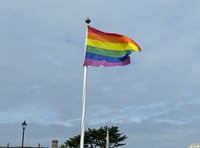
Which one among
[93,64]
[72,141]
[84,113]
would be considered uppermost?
[72,141]

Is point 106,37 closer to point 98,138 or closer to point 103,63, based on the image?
point 103,63

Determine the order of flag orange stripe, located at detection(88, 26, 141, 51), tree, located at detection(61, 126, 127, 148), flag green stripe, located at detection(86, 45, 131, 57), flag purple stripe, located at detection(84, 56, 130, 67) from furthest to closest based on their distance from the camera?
tree, located at detection(61, 126, 127, 148), flag orange stripe, located at detection(88, 26, 141, 51), flag green stripe, located at detection(86, 45, 131, 57), flag purple stripe, located at detection(84, 56, 130, 67)

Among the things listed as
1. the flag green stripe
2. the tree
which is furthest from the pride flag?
the tree

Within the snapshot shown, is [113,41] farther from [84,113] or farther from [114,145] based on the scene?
[114,145]

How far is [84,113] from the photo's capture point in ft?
75.9

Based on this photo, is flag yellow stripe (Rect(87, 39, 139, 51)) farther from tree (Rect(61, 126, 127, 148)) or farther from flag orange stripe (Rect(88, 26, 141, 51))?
tree (Rect(61, 126, 127, 148))

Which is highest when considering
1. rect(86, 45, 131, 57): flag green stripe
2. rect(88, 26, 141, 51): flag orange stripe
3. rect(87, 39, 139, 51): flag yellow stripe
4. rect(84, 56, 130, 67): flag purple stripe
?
rect(88, 26, 141, 51): flag orange stripe

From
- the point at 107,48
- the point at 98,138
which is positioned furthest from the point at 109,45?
the point at 98,138

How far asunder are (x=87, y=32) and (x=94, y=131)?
95868mm

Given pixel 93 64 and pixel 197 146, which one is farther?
pixel 197 146

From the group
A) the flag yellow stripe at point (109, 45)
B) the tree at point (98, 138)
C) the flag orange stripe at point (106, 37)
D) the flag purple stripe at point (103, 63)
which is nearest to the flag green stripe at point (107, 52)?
the flag yellow stripe at point (109, 45)

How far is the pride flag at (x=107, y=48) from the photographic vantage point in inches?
958

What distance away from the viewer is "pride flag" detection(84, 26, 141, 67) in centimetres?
2433

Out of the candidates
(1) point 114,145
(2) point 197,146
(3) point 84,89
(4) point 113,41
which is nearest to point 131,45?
(4) point 113,41
